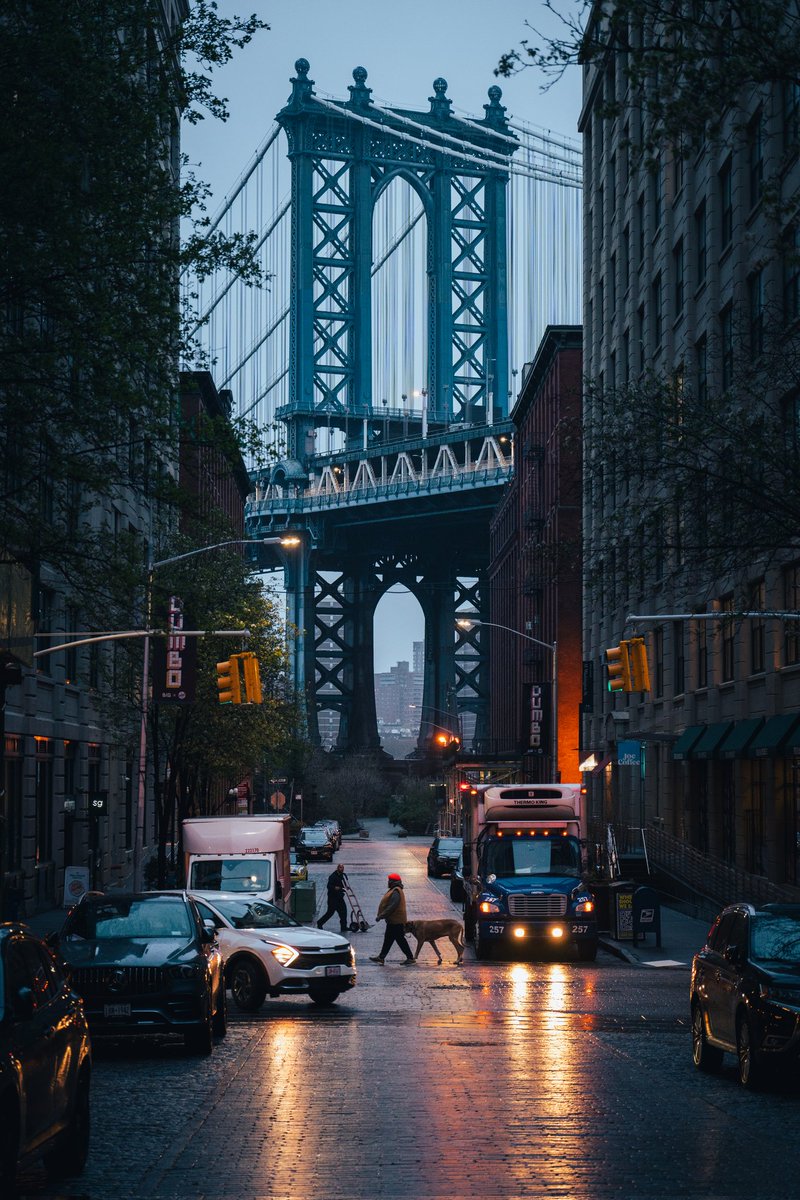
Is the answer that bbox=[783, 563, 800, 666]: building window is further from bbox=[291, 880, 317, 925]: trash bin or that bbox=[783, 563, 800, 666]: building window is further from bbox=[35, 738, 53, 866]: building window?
bbox=[35, 738, 53, 866]: building window

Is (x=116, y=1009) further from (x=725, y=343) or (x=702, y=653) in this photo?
(x=702, y=653)

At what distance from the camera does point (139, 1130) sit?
13.1 meters

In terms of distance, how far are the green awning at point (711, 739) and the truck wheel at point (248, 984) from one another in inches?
819

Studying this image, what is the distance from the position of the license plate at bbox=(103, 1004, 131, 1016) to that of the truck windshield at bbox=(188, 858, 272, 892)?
14.7 metres

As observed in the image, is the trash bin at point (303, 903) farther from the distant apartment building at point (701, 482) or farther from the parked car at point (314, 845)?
the parked car at point (314, 845)

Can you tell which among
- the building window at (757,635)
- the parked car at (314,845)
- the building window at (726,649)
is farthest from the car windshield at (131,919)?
the parked car at (314,845)

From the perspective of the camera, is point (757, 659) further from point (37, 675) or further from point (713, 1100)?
point (713, 1100)

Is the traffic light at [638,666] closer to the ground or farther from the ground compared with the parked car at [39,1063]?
farther from the ground

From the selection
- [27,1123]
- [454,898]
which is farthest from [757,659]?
[27,1123]

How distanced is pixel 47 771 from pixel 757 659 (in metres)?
18.6

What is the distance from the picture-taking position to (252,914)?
966 inches

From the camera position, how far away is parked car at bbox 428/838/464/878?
69.1 meters

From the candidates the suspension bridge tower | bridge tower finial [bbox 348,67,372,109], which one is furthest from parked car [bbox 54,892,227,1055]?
bridge tower finial [bbox 348,67,372,109]

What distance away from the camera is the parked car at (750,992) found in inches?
575
